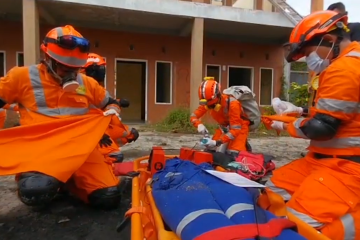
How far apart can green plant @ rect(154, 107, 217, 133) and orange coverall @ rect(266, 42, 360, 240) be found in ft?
23.4

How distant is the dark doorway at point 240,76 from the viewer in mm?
11887

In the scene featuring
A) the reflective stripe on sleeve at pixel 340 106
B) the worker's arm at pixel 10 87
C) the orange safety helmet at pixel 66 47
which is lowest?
the reflective stripe on sleeve at pixel 340 106

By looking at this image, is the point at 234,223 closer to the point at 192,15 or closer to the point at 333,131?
the point at 333,131

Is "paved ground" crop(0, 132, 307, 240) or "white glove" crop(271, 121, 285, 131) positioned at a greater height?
"white glove" crop(271, 121, 285, 131)

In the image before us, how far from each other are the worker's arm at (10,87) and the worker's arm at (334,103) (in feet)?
7.39

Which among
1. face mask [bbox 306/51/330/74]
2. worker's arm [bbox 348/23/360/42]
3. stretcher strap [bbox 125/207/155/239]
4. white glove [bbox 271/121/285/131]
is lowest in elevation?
stretcher strap [bbox 125/207/155/239]

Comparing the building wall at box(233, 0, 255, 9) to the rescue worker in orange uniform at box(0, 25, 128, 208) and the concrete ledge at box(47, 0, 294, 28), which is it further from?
the rescue worker in orange uniform at box(0, 25, 128, 208)

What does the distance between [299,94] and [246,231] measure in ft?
36.1

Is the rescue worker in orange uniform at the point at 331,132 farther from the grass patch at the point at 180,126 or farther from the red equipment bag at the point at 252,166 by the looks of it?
the grass patch at the point at 180,126

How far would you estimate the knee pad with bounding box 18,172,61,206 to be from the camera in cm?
225

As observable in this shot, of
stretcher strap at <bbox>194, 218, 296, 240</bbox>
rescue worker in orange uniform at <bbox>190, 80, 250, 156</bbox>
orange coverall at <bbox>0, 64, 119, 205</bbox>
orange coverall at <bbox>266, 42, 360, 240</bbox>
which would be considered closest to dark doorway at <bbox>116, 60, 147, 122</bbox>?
rescue worker in orange uniform at <bbox>190, 80, 250, 156</bbox>

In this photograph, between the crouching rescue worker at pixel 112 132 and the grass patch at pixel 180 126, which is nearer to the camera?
the crouching rescue worker at pixel 112 132

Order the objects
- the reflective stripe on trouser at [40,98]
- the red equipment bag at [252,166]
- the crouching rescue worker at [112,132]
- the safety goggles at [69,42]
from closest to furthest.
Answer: the safety goggles at [69,42] < the reflective stripe on trouser at [40,98] < the red equipment bag at [252,166] < the crouching rescue worker at [112,132]

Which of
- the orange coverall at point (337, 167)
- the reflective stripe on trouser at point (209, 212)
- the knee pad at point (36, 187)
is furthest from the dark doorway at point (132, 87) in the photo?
the reflective stripe on trouser at point (209, 212)
